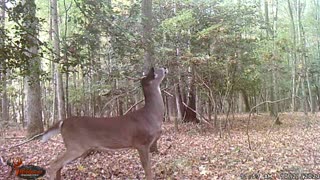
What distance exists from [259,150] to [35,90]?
23.4 ft

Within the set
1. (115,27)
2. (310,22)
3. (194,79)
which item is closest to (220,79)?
(194,79)

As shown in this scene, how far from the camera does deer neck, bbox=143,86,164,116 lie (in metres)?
4.84

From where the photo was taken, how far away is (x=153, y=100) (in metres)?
4.89

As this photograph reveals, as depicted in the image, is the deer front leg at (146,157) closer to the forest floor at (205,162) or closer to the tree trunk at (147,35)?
the forest floor at (205,162)

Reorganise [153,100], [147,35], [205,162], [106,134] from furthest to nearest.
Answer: [147,35] → [205,162] → [153,100] → [106,134]

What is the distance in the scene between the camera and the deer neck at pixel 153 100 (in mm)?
4840

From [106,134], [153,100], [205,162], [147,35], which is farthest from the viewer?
Answer: [147,35]

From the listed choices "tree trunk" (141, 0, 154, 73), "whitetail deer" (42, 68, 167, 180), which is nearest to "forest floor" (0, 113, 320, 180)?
"whitetail deer" (42, 68, 167, 180)

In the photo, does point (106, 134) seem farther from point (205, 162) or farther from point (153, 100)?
point (205, 162)

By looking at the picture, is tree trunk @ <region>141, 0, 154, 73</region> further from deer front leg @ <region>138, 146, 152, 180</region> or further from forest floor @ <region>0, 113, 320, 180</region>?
deer front leg @ <region>138, 146, 152, 180</region>

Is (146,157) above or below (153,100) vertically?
below

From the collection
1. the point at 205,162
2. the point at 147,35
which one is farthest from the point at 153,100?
the point at 147,35

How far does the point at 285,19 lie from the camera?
26.5m

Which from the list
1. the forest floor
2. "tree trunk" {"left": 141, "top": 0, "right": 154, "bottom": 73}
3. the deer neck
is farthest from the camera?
"tree trunk" {"left": 141, "top": 0, "right": 154, "bottom": 73}
